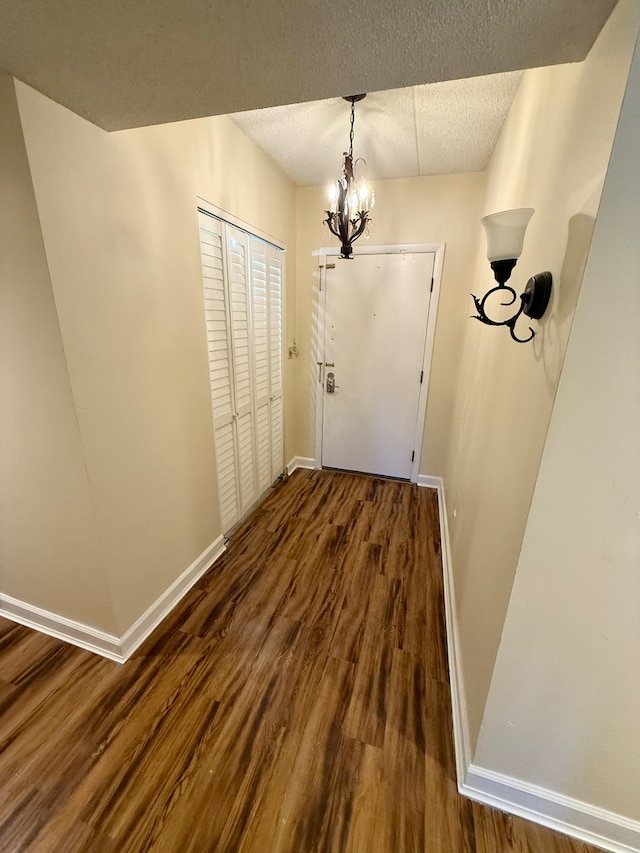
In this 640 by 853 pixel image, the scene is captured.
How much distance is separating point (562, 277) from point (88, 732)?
210 centimetres

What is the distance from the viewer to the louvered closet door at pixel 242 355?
81.4 inches

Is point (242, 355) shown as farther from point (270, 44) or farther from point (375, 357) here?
point (270, 44)

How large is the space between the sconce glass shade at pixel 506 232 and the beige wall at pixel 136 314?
4.23 ft

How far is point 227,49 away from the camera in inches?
32.5

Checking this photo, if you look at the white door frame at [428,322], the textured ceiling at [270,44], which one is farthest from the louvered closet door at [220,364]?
the white door frame at [428,322]

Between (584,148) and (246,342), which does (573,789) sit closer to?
(584,148)

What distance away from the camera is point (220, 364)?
2049 mm

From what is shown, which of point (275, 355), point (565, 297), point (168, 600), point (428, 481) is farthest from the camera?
point (428, 481)

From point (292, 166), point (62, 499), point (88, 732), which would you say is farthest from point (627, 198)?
point (292, 166)

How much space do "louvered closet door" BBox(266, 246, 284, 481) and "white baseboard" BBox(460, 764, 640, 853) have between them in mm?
2259

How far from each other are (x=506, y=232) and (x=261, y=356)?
189cm

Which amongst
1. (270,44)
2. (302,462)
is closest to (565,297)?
(270,44)

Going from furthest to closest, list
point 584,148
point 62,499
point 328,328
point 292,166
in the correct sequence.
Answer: point 328,328
point 292,166
point 62,499
point 584,148

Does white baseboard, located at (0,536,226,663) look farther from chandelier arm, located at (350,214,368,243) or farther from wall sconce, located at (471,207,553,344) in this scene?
chandelier arm, located at (350,214,368,243)
